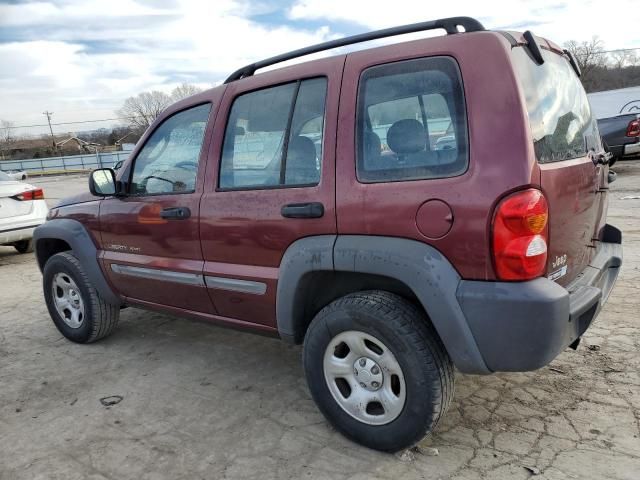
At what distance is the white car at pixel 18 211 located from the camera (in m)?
7.25

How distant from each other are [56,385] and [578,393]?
328 centimetres

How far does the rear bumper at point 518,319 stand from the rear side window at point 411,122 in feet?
1.70

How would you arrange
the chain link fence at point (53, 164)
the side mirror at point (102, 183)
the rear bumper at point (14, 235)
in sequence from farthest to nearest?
the chain link fence at point (53, 164) < the rear bumper at point (14, 235) < the side mirror at point (102, 183)

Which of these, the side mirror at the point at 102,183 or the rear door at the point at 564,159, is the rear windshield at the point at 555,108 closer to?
the rear door at the point at 564,159

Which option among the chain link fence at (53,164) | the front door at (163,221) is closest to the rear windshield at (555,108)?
the front door at (163,221)

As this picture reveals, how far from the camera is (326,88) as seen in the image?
8.59 ft

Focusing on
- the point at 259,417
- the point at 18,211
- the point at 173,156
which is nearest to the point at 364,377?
the point at 259,417

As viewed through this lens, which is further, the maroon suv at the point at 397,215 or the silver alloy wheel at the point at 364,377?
the silver alloy wheel at the point at 364,377

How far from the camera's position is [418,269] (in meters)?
2.21

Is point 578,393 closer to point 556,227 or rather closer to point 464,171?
point 556,227

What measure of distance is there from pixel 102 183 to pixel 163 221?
2.35 feet

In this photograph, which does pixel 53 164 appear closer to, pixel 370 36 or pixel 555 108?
pixel 370 36

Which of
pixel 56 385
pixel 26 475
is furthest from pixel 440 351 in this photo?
pixel 56 385

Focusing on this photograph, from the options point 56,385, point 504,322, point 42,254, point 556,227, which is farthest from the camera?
point 42,254
